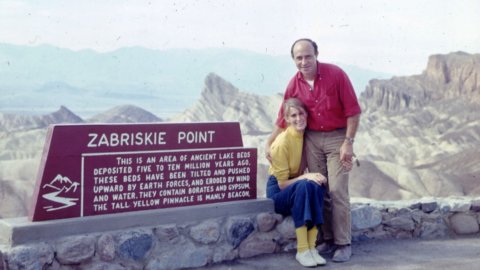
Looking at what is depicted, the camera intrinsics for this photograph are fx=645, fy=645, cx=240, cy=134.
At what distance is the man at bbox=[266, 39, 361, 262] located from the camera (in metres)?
5.02

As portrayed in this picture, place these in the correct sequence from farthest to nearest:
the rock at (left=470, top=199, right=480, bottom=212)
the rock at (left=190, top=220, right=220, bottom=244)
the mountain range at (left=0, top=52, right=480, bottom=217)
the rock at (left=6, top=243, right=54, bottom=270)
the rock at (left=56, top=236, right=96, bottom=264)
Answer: the mountain range at (left=0, top=52, right=480, bottom=217)
the rock at (left=470, top=199, right=480, bottom=212)
the rock at (left=190, top=220, right=220, bottom=244)
the rock at (left=56, top=236, right=96, bottom=264)
the rock at (left=6, top=243, right=54, bottom=270)

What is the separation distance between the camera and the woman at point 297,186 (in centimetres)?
485

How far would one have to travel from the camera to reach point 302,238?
486cm

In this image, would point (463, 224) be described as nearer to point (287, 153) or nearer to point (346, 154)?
point (346, 154)

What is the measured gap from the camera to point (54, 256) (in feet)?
13.7

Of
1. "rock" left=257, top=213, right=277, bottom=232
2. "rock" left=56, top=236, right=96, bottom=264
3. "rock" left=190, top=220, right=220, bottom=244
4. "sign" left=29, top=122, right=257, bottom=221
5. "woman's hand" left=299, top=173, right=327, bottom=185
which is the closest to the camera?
"rock" left=56, top=236, right=96, bottom=264

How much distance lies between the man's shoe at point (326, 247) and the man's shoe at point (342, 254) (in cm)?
16

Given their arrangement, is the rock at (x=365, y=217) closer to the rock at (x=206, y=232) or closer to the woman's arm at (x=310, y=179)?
the woman's arm at (x=310, y=179)

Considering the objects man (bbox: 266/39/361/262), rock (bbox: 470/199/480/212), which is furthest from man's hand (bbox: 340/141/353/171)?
rock (bbox: 470/199/480/212)

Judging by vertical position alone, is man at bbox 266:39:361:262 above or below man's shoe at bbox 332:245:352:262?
above

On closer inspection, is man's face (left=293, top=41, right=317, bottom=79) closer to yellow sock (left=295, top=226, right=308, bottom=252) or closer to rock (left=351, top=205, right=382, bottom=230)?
yellow sock (left=295, top=226, right=308, bottom=252)

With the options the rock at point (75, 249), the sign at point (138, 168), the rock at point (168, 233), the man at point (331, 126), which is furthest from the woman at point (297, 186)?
the rock at point (75, 249)

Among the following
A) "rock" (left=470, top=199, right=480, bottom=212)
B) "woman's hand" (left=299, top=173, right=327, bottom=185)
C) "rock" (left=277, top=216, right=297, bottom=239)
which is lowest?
"rock" (left=277, top=216, right=297, bottom=239)

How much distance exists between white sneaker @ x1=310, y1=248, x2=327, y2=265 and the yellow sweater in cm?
61
